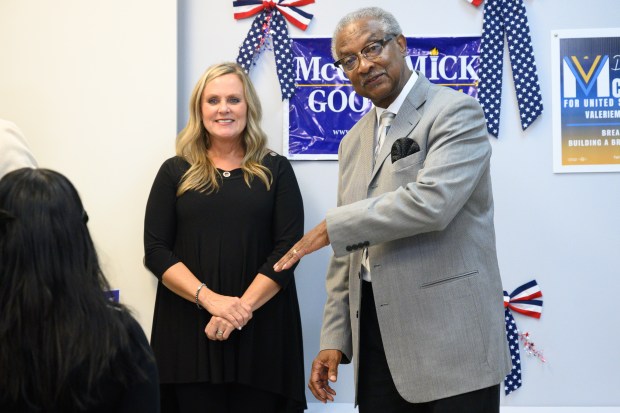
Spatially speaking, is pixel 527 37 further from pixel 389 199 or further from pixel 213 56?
pixel 389 199

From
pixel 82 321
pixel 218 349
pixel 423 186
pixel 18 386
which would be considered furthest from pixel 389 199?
pixel 218 349

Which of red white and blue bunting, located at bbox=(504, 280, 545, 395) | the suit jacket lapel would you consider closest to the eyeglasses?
the suit jacket lapel

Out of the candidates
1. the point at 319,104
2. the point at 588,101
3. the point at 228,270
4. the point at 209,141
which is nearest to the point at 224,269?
the point at 228,270

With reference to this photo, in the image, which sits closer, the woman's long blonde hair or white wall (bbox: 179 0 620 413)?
the woman's long blonde hair

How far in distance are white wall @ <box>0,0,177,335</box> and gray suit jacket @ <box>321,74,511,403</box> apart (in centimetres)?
146

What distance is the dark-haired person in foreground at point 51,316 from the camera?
4.08 ft

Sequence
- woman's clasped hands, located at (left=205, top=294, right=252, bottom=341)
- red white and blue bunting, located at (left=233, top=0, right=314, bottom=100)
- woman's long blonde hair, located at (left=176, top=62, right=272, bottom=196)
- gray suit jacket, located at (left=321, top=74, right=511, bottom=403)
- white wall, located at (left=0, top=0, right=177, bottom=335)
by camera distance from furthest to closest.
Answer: red white and blue bunting, located at (left=233, top=0, right=314, bottom=100)
white wall, located at (left=0, top=0, right=177, bottom=335)
woman's long blonde hair, located at (left=176, top=62, right=272, bottom=196)
woman's clasped hands, located at (left=205, top=294, right=252, bottom=341)
gray suit jacket, located at (left=321, top=74, right=511, bottom=403)

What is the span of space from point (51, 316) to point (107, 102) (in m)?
2.06

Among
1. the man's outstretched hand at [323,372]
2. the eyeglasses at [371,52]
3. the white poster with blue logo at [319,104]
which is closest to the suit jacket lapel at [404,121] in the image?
the eyeglasses at [371,52]

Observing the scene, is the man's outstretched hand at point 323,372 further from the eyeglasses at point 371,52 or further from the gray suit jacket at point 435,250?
the eyeglasses at point 371,52

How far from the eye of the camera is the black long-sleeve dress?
2.76m

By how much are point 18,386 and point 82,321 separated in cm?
14

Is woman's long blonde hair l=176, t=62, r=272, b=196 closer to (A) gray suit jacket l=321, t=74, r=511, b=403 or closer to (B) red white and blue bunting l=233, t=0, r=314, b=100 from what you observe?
(B) red white and blue bunting l=233, t=0, r=314, b=100

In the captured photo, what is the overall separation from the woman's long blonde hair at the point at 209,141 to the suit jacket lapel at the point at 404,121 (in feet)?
2.96
